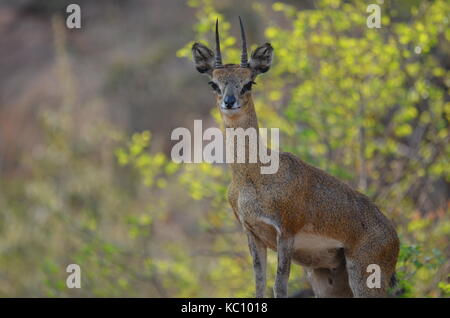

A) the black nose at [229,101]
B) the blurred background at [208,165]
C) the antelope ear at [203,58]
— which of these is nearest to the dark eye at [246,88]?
the black nose at [229,101]

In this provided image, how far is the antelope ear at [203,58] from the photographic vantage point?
9.42 meters

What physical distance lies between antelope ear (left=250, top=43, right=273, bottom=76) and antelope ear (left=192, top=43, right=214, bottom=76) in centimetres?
49

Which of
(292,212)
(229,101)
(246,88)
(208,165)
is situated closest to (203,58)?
(246,88)

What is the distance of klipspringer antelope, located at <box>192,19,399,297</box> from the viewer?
888 centimetres

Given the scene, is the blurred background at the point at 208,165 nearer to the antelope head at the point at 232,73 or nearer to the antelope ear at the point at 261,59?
the antelope head at the point at 232,73

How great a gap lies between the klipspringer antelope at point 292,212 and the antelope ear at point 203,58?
0.01 metres

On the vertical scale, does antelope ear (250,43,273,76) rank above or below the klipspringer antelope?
above

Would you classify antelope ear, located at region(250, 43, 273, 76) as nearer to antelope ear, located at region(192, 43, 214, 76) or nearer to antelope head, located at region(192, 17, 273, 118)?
antelope head, located at region(192, 17, 273, 118)

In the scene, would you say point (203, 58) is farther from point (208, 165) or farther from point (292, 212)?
point (208, 165)

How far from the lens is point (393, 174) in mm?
15430

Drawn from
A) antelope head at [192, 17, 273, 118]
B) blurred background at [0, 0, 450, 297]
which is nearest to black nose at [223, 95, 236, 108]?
antelope head at [192, 17, 273, 118]

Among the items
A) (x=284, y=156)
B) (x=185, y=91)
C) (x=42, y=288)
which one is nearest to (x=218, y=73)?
(x=284, y=156)
